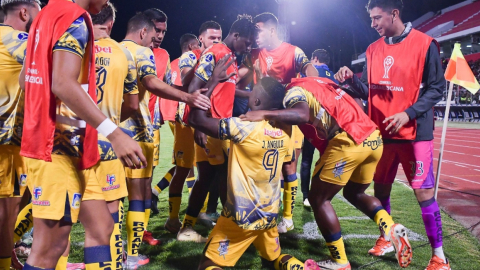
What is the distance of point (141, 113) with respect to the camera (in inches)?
132

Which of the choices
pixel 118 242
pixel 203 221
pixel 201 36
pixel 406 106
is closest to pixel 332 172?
pixel 406 106

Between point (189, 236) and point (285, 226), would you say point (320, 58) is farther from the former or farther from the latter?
point (189, 236)

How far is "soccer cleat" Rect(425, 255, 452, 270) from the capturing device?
11.2 feet

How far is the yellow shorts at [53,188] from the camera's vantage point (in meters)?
1.83

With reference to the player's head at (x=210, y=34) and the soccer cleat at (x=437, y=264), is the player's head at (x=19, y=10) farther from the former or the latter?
the soccer cleat at (x=437, y=264)

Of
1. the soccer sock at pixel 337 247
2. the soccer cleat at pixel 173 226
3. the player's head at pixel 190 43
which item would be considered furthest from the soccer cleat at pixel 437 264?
the player's head at pixel 190 43

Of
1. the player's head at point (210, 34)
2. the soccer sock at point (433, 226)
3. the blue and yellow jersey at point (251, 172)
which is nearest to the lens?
the blue and yellow jersey at point (251, 172)

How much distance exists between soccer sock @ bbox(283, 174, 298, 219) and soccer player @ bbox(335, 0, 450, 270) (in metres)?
1.20

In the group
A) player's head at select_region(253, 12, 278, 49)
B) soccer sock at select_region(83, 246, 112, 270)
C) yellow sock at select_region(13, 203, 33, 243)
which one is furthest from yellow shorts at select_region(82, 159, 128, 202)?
player's head at select_region(253, 12, 278, 49)

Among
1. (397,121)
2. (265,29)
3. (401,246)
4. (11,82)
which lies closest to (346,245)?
(401,246)

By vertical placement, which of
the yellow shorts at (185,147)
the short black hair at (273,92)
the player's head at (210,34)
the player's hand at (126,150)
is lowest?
the yellow shorts at (185,147)

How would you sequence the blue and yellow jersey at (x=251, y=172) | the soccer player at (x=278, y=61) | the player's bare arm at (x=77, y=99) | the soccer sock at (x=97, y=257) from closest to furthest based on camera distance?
the player's bare arm at (x=77, y=99) → the soccer sock at (x=97, y=257) → the blue and yellow jersey at (x=251, y=172) → the soccer player at (x=278, y=61)

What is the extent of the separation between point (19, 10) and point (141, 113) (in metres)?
A: 1.19

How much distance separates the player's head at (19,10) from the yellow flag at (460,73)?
15.0 ft
